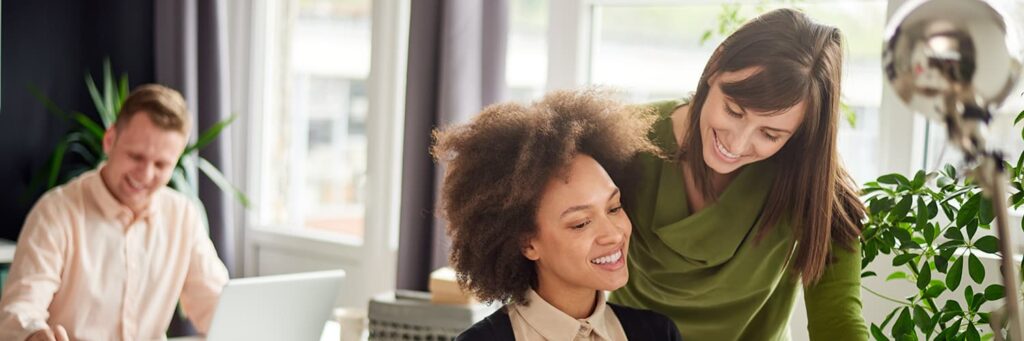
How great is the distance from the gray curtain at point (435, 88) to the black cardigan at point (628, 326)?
1.77m

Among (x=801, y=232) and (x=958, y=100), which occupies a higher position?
(x=958, y=100)

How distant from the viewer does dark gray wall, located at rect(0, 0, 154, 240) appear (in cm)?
486

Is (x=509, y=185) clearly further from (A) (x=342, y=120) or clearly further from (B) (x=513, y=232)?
(A) (x=342, y=120)

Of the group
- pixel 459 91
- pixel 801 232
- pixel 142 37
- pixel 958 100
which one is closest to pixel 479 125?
pixel 801 232

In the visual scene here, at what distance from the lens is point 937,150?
114 inches

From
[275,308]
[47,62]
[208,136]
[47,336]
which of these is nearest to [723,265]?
[275,308]

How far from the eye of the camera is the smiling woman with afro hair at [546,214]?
168 centimetres

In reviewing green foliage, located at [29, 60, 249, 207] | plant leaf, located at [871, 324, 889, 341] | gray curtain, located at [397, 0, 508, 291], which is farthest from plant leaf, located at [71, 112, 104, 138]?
plant leaf, located at [871, 324, 889, 341]

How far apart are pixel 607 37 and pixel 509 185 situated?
6.43 feet

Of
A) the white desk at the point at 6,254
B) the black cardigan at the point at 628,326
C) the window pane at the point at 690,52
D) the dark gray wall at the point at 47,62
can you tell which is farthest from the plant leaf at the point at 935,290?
the dark gray wall at the point at 47,62

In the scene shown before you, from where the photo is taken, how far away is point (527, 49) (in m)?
3.86

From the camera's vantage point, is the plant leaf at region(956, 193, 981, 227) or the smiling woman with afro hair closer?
the smiling woman with afro hair

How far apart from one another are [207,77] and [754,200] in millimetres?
3184

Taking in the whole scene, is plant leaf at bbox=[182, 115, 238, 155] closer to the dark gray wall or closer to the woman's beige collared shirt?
the dark gray wall
